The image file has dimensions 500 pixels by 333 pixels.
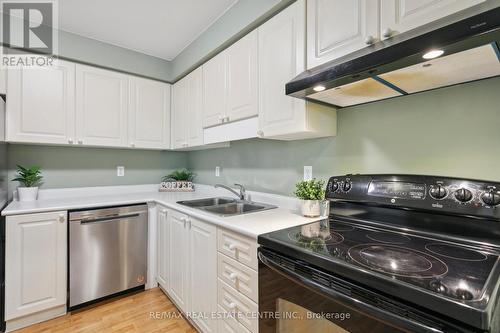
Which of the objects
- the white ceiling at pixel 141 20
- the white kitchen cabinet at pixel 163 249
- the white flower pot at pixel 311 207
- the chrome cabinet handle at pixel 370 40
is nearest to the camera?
the chrome cabinet handle at pixel 370 40

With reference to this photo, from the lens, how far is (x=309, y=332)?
0.87 metres

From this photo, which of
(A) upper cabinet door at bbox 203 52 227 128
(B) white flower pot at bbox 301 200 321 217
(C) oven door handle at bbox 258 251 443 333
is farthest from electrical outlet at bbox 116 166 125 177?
(C) oven door handle at bbox 258 251 443 333

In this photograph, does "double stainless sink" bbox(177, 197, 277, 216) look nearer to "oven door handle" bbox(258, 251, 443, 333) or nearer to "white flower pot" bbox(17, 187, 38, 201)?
"oven door handle" bbox(258, 251, 443, 333)

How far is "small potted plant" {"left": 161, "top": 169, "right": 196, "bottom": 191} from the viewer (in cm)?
294

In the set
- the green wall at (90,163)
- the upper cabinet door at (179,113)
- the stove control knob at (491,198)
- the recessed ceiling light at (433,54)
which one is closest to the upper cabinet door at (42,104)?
the green wall at (90,163)

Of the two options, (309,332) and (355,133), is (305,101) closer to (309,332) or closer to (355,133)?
(355,133)

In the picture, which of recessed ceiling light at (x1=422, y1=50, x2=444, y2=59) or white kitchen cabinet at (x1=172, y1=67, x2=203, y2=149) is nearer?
recessed ceiling light at (x1=422, y1=50, x2=444, y2=59)

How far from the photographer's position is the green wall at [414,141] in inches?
40.9

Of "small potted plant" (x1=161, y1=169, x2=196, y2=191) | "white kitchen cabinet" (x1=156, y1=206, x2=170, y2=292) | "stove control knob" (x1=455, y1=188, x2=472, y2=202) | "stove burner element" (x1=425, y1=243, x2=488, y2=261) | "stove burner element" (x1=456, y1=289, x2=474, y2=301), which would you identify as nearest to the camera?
"stove burner element" (x1=456, y1=289, x2=474, y2=301)

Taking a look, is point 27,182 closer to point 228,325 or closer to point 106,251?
point 106,251

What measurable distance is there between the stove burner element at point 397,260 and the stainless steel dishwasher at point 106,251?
1976 millimetres

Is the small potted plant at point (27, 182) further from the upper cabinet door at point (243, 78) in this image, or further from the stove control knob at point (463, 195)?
the stove control knob at point (463, 195)

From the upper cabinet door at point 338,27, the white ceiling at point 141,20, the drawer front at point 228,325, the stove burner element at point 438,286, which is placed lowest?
the drawer front at point 228,325

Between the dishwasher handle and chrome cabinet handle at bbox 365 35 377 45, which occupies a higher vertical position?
chrome cabinet handle at bbox 365 35 377 45
